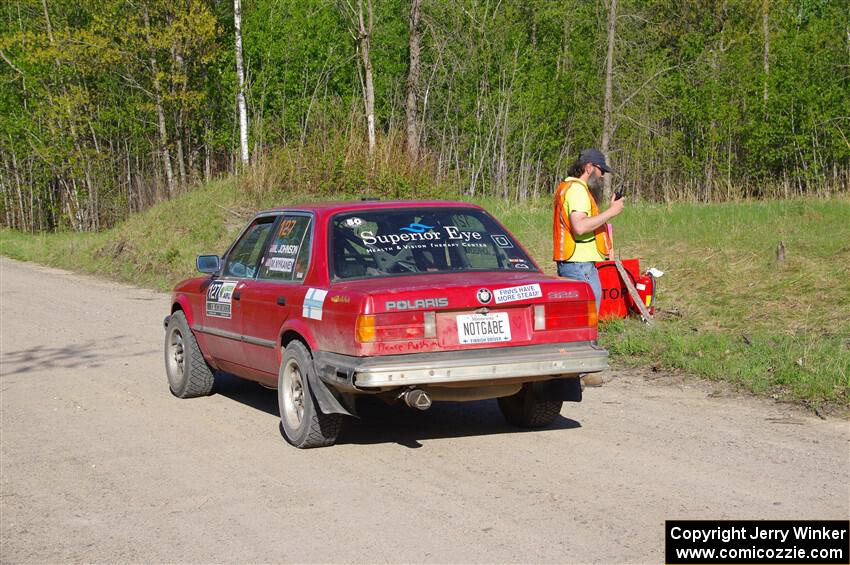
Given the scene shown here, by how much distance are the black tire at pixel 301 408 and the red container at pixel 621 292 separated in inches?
182

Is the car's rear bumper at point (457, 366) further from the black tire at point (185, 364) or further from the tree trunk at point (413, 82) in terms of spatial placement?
the tree trunk at point (413, 82)

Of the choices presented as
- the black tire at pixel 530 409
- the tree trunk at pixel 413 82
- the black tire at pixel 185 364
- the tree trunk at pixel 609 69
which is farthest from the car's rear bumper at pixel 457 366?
the tree trunk at pixel 609 69

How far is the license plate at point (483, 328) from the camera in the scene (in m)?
6.56

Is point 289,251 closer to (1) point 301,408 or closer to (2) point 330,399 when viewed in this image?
(1) point 301,408

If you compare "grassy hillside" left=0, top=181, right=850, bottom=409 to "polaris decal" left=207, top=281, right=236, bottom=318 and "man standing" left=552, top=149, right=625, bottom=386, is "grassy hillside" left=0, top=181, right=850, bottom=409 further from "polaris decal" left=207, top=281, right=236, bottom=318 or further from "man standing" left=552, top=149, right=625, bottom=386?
"polaris decal" left=207, top=281, right=236, bottom=318

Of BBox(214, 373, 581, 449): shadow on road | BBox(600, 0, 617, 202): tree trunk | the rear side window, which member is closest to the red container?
BBox(214, 373, 581, 449): shadow on road

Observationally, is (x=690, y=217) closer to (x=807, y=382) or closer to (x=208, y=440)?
(x=807, y=382)

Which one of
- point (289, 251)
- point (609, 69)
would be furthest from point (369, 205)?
point (609, 69)

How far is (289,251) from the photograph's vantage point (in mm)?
7758

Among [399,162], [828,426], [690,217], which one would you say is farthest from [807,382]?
[399,162]

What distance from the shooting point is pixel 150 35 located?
34062 millimetres

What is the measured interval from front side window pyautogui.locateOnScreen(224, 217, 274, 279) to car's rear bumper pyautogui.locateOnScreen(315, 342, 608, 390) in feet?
5.73

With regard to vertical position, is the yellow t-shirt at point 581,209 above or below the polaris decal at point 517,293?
above

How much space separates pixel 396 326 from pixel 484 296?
605 millimetres
